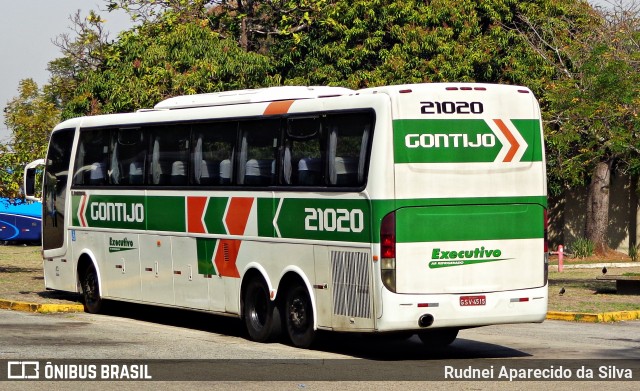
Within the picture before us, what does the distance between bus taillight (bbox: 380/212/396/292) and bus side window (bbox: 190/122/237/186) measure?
12.7ft

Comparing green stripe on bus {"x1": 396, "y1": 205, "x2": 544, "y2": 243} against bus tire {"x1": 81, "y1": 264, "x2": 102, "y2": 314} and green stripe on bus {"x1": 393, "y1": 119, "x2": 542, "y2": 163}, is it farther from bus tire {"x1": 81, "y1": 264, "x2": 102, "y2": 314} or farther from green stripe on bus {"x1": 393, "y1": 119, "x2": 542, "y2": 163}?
bus tire {"x1": 81, "y1": 264, "x2": 102, "y2": 314}

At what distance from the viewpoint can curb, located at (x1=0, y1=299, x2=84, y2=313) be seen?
21.9m

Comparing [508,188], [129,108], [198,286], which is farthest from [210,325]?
[129,108]

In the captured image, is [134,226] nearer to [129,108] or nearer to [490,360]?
[490,360]

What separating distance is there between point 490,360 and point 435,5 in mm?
28039

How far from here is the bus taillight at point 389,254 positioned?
579 inches

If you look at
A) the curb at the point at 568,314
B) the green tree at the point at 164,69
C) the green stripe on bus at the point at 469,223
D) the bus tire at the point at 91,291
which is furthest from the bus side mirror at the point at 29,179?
the green tree at the point at 164,69

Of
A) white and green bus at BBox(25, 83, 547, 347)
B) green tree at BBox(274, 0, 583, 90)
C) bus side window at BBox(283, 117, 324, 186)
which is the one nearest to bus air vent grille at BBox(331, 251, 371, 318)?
white and green bus at BBox(25, 83, 547, 347)

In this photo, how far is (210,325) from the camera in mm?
20312

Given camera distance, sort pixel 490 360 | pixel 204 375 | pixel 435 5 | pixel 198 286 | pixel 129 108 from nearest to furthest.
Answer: pixel 204 375 → pixel 490 360 → pixel 198 286 → pixel 129 108 → pixel 435 5

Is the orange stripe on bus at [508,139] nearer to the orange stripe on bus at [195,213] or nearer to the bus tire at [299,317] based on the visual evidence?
the bus tire at [299,317]

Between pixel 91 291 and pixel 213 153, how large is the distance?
16.6ft

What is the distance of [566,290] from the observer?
83.5 feet

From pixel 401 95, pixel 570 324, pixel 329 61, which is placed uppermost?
pixel 329 61
